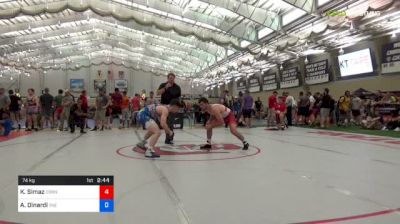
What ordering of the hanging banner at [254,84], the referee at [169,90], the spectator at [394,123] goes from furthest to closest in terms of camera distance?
the hanging banner at [254,84]
the spectator at [394,123]
the referee at [169,90]

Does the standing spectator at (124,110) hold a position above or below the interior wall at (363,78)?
below

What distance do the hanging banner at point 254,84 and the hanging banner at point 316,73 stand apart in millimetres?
9266

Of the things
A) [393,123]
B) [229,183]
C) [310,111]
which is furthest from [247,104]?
[229,183]

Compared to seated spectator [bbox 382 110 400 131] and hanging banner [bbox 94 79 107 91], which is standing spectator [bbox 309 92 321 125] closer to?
seated spectator [bbox 382 110 400 131]

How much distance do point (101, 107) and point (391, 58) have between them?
521 inches

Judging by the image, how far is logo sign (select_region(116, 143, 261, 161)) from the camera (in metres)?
6.59

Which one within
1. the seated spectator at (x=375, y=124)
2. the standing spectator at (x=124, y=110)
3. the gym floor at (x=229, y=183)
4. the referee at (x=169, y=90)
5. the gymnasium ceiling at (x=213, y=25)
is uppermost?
the gymnasium ceiling at (x=213, y=25)

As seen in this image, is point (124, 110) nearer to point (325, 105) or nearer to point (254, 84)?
point (325, 105)

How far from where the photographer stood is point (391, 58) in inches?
659

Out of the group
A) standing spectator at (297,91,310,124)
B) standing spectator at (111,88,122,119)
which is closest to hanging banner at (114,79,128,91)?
standing spectator at (111,88,122,119)

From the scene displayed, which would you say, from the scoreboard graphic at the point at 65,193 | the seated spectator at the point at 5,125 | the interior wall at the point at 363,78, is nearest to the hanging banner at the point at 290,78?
the interior wall at the point at 363,78

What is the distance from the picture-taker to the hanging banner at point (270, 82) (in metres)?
29.7

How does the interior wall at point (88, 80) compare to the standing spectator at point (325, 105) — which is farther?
the interior wall at point (88, 80)

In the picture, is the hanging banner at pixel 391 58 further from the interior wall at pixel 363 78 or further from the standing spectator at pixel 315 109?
the standing spectator at pixel 315 109
